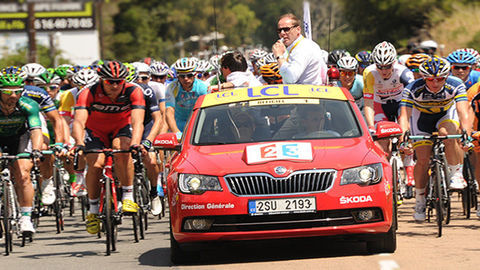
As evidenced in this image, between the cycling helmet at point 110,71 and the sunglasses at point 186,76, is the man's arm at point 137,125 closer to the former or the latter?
the cycling helmet at point 110,71

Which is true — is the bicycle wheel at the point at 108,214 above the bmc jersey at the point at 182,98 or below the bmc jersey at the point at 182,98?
below

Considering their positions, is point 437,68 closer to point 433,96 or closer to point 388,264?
point 433,96

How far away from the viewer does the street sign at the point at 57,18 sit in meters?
111

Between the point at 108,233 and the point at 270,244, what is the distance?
1699 millimetres

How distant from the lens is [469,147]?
41.8 ft

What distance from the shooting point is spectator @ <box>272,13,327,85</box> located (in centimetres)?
1315

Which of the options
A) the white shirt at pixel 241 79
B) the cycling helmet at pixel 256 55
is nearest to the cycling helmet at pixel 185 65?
the white shirt at pixel 241 79

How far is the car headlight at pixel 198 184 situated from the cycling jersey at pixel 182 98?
6.14 metres

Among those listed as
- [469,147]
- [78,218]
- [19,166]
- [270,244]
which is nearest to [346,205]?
[270,244]

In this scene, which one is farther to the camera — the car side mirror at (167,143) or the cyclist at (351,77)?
the cyclist at (351,77)

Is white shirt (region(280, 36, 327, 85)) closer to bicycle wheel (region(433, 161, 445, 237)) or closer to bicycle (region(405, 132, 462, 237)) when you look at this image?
bicycle (region(405, 132, 462, 237))

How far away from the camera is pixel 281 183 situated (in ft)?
33.6

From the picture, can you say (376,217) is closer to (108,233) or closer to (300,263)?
(300,263)

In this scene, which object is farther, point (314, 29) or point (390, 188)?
point (314, 29)
